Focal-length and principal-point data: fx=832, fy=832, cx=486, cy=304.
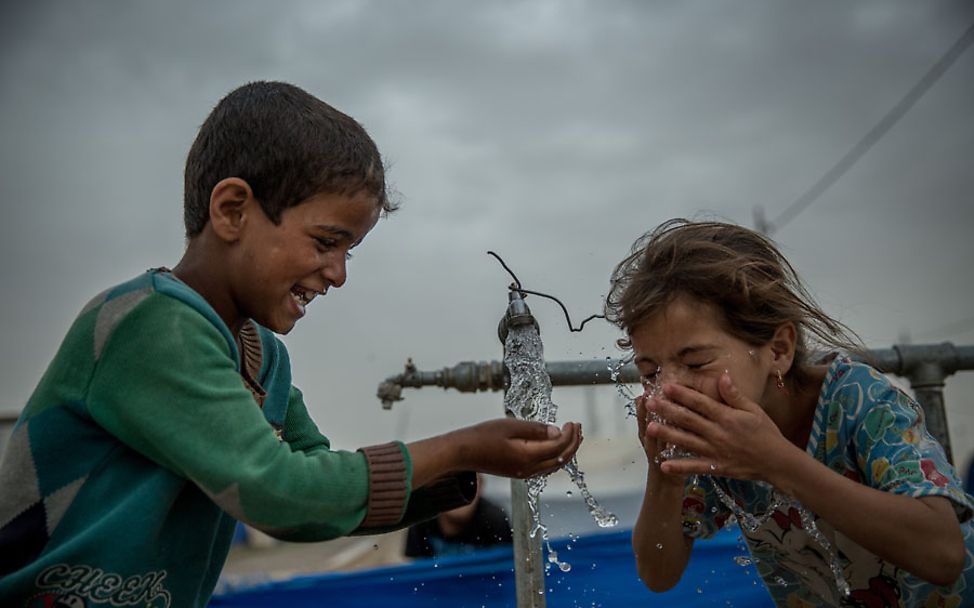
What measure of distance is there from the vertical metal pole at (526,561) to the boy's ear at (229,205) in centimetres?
116

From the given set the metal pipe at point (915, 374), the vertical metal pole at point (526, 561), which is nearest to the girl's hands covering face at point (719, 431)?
the vertical metal pole at point (526, 561)

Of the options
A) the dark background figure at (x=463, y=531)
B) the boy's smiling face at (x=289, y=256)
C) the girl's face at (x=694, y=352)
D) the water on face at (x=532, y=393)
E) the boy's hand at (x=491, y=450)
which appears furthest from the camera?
the dark background figure at (x=463, y=531)

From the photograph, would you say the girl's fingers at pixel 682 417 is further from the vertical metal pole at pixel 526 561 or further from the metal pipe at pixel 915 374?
the metal pipe at pixel 915 374

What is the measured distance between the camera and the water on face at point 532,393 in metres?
2.15

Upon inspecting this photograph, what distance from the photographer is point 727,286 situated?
2098 millimetres

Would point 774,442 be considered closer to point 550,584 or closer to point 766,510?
point 766,510

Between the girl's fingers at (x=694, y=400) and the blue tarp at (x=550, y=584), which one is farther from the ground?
the girl's fingers at (x=694, y=400)

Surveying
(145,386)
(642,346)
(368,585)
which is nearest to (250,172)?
(145,386)

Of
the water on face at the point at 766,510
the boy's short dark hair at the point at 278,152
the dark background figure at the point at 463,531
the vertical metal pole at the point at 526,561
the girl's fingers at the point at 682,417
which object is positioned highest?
the boy's short dark hair at the point at 278,152

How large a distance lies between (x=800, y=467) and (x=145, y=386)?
1318 mm

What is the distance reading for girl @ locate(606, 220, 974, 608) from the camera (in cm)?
176

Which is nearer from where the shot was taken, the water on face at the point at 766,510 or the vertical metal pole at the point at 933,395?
the water on face at the point at 766,510

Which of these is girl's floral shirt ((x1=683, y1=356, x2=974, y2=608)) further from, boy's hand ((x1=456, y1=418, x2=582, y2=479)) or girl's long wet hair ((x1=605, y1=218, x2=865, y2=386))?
boy's hand ((x1=456, y1=418, x2=582, y2=479))

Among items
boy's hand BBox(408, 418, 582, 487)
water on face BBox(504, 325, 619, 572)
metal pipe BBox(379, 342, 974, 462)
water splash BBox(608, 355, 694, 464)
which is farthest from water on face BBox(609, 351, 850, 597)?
metal pipe BBox(379, 342, 974, 462)
